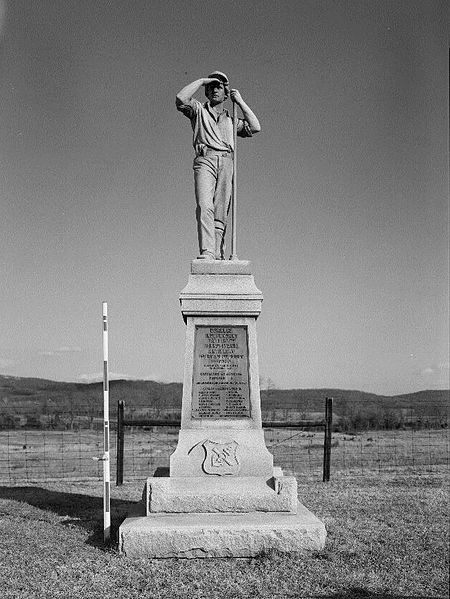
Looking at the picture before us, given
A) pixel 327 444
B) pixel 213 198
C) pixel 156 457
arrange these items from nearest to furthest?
pixel 213 198
pixel 327 444
pixel 156 457

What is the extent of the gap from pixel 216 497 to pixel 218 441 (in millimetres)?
648

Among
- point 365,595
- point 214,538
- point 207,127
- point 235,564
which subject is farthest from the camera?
point 207,127

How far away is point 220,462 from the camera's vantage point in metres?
7.33

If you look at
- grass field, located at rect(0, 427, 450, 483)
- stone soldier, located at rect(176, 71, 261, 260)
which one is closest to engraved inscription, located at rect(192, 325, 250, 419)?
stone soldier, located at rect(176, 71, 261, 260)

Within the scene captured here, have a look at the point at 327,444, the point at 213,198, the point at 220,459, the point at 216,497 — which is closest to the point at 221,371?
the point at 220,459

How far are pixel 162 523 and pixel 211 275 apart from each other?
291 centimetres

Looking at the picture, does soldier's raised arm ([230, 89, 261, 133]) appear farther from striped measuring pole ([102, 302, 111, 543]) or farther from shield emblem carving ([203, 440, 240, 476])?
shield emblem carving ([203, 440, 240, 476])

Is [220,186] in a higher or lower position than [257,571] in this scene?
higher

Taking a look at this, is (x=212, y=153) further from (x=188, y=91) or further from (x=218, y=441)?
(x=218, y=441)

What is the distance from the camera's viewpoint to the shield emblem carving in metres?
7.31

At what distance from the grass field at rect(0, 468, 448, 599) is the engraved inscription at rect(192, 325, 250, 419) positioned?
1800mm

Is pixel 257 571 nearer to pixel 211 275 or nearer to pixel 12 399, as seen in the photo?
pixel 211 275

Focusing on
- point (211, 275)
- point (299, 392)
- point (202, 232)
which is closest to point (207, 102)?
point (202, 232)

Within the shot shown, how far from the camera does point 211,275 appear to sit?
7.81 metres
